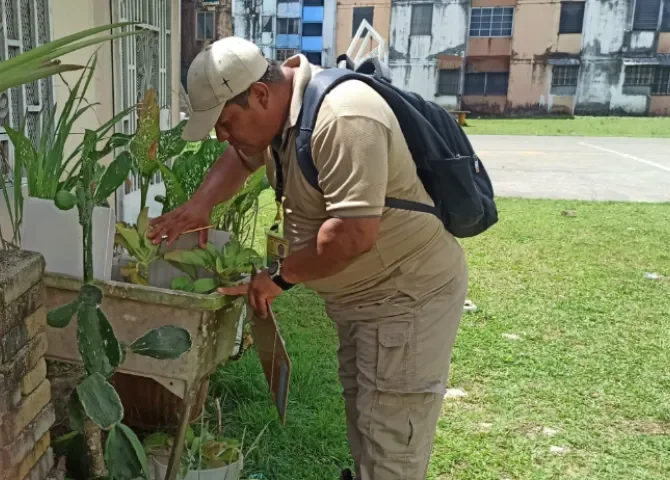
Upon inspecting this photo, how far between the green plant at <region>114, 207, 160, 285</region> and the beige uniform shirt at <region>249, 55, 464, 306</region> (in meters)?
0.41

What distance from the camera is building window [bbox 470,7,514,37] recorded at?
28.0 metres

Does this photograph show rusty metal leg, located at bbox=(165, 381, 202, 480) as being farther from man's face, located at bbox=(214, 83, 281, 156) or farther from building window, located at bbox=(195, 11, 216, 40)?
building window, located at bbox=(195, 11, 216, 40)

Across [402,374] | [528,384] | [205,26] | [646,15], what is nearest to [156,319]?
[402,374]

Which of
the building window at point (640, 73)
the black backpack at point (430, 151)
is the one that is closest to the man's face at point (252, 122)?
the black backpack at point (430, 151)

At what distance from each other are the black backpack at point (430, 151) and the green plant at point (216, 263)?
327 mm

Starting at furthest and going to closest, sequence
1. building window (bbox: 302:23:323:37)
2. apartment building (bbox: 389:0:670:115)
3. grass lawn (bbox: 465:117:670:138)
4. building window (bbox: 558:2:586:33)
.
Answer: building window (bbox: 302:23:323:37), building window (bbox: 558:2:586:33), apartment building (bbox: 389:0:670:115), grass lawn (bbox: 465:117:670:138)

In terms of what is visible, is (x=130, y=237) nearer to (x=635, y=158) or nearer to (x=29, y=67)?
(x=29, y=67)

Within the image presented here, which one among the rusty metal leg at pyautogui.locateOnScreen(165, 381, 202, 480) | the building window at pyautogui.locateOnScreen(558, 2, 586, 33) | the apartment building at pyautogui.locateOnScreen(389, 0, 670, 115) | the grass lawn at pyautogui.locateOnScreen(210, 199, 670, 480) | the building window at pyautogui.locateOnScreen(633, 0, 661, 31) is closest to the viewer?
the rusty metal leg at pyautogui.locateOnScreen(165, 381, 202, 480)

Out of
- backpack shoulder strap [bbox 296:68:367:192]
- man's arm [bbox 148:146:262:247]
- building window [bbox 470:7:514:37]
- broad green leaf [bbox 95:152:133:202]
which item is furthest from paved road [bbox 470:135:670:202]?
building window [bbox 470:7:514:37]

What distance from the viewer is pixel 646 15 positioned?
27.1 metres

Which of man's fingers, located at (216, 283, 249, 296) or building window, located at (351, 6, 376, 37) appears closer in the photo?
man's fingers, located at (216, 283, 249, 296)

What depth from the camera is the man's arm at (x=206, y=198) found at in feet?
6.66

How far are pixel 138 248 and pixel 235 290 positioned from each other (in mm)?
334

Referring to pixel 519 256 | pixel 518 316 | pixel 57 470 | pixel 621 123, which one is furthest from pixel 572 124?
pixel 57 470
